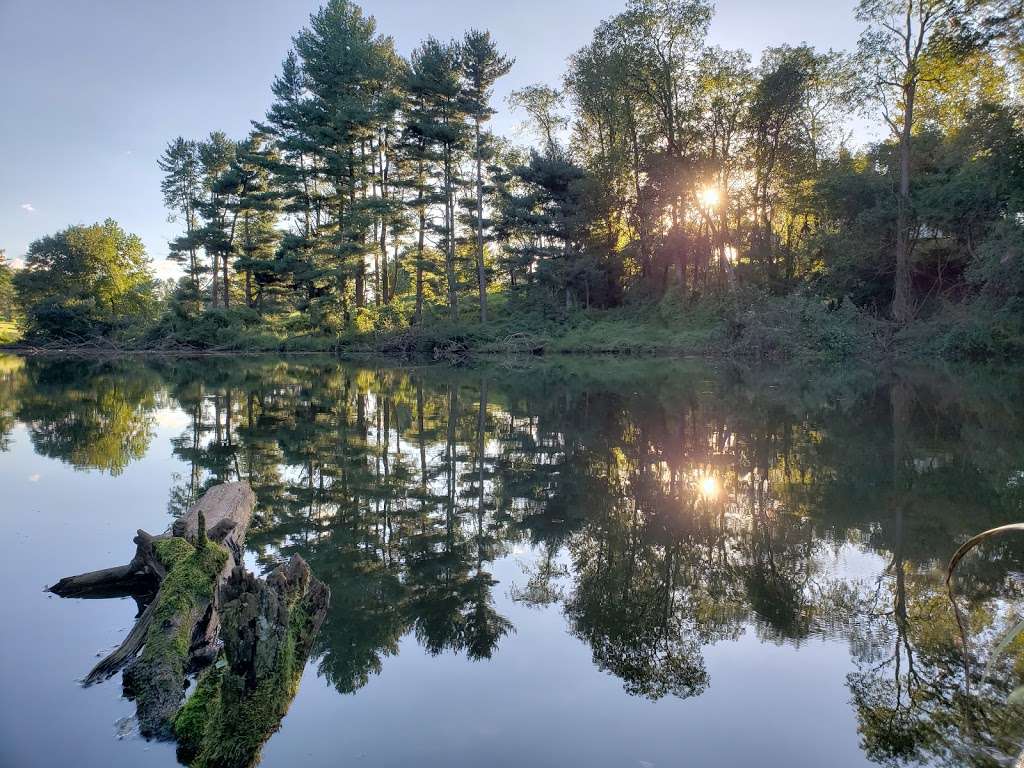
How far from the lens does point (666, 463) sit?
821 cm

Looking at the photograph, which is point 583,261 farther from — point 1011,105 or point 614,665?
point 614,665

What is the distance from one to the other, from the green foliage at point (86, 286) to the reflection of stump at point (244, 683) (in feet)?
149

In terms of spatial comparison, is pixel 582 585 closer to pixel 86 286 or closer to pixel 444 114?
pixel 444 114

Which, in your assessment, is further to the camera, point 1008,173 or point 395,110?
point 395,110

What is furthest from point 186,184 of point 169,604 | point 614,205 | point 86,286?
point 169,604

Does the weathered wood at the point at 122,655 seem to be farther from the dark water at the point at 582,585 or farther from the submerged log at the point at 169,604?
the dark water at the point at 582,585

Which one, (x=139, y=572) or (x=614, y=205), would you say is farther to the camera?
(x=614, y=205)

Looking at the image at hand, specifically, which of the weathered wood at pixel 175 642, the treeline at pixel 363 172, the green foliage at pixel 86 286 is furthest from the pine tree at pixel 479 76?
the weathered wood at pixel 175 642

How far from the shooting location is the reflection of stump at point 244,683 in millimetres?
2695

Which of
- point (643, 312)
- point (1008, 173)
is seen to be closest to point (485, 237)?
point (643, 312)

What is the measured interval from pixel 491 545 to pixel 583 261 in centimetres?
3056

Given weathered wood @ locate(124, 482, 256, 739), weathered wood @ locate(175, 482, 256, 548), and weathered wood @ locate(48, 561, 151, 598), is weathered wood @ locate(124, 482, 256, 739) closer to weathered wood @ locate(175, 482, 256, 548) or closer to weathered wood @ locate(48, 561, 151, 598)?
weathered wood @ locate(175, 482, 256, 548)

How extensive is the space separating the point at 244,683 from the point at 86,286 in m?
54.9

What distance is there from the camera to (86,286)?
155 feet
